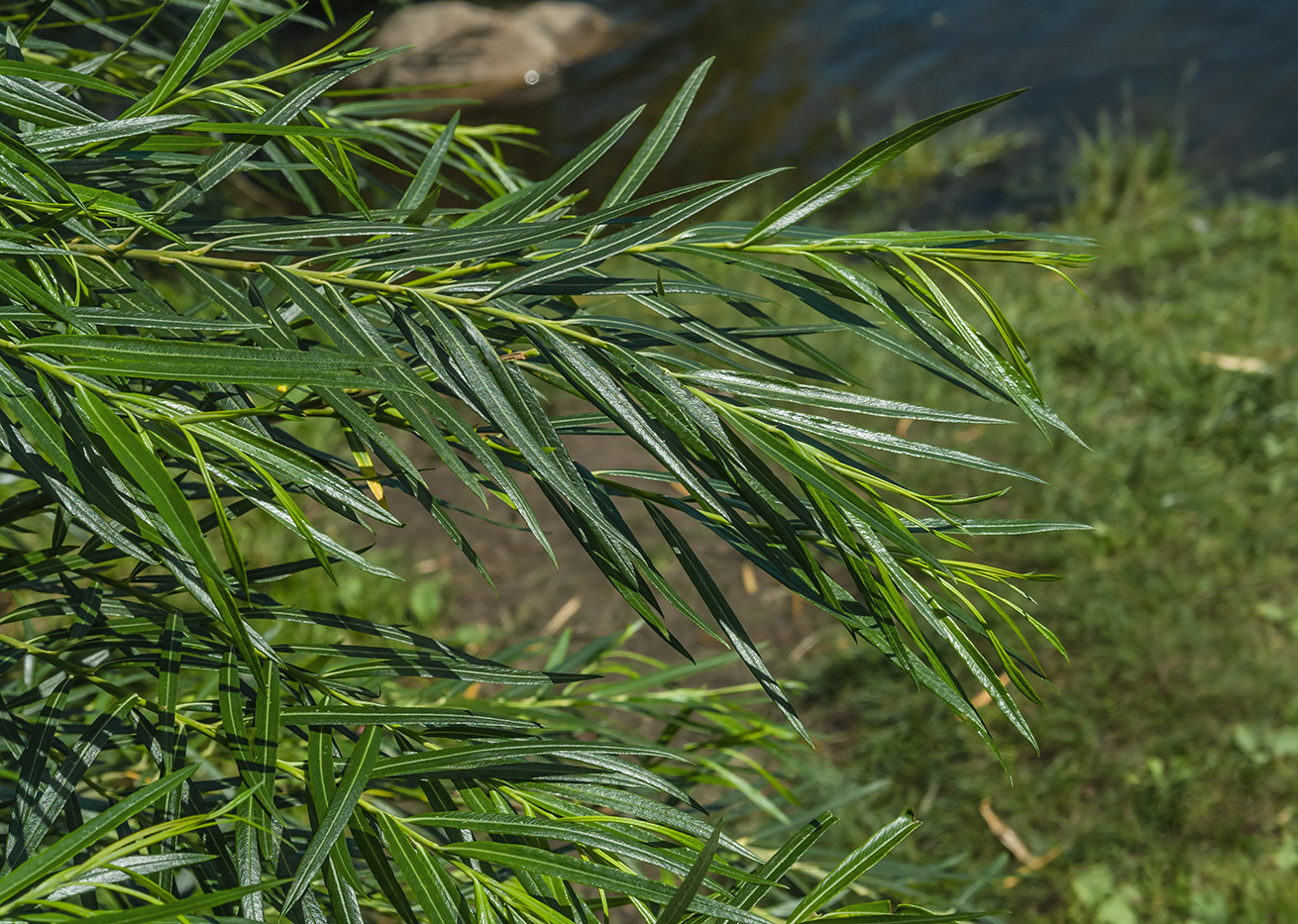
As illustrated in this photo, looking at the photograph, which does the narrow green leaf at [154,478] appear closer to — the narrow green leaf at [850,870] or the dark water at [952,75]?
the narrow green leaf at [850,870]

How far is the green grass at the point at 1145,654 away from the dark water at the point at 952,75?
8.64 feet

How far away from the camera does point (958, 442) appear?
3.66 m

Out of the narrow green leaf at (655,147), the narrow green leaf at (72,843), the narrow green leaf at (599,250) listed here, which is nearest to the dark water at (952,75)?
the narrow green leaf at (655,147)

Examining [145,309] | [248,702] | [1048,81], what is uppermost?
[145,309]

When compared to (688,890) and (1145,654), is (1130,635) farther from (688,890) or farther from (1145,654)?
(688,890)

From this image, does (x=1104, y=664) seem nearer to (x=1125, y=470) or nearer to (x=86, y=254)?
(x=1125, y=470)

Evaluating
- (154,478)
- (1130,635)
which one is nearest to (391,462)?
(154,478)

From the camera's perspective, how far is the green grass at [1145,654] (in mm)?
2350

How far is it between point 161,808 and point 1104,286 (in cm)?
465

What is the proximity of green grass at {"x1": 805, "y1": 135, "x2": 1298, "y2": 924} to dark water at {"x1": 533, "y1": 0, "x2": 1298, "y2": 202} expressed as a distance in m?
2.63

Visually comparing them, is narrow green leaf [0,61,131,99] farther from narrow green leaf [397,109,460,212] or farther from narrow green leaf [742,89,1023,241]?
narrow green leaf [742,89,1023,241]

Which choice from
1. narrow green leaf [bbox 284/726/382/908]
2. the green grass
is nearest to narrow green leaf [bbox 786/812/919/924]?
narrow green leaf [bbox 284/726/382/908]

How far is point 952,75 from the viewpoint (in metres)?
7.74

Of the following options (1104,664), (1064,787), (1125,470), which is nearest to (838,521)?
(1064,787)
